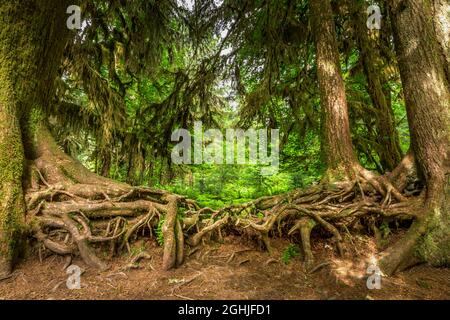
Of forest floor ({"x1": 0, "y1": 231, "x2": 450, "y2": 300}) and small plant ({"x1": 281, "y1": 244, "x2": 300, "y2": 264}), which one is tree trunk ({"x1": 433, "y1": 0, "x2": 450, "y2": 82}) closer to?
forest floor ({"x1": 0, "y1": 231, "x2": 450, "y2": 300})

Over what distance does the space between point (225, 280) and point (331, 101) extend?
3.47 metres

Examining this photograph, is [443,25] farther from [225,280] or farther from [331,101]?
[225,280]

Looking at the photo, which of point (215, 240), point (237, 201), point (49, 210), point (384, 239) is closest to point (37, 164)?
point (49, 210)

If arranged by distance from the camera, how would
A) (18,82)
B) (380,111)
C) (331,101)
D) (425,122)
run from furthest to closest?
(380,111)
(331,101)
(18,82)
(425,122)

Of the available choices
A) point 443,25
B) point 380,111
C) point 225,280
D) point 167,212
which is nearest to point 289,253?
point 225,280

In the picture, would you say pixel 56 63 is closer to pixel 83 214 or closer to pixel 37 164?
pixel 37 164

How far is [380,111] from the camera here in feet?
21.0

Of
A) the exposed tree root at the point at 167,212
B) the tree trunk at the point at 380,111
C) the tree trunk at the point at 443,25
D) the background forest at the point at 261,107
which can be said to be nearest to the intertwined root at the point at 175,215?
the exposed tree root at the point at 167,212

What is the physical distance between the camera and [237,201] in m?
4.95

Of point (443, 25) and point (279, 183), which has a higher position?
point (443, 25)

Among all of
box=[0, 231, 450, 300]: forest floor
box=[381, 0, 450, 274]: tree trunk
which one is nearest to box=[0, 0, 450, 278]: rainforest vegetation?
box=[381, 0, 450, 274]: tree trunk

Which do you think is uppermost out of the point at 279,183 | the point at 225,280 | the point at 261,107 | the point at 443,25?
the point at 443,25

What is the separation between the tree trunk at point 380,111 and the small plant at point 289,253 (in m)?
4.03

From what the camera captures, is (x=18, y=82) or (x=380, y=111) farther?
(x=380, y=111)
